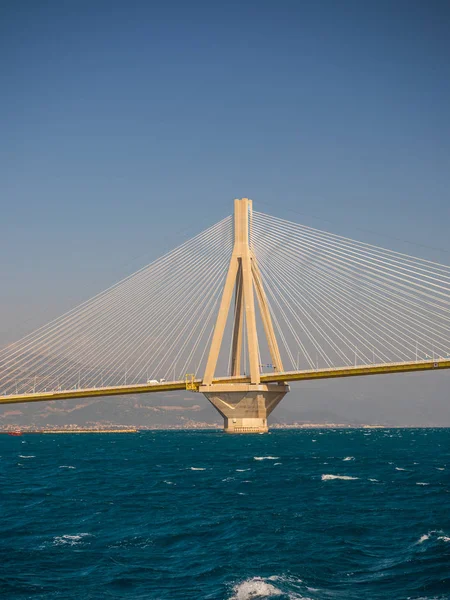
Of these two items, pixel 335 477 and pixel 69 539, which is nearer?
pixel 69 539

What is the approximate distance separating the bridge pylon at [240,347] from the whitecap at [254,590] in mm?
73914

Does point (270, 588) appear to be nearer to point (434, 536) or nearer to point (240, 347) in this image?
point (434, 536)

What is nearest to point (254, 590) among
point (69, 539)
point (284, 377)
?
point (69, 539)

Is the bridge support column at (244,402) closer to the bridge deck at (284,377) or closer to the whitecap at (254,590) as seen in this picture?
A: the bridge deck at (284,377)

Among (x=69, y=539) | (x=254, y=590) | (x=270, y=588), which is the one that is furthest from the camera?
(x=69, y=539)

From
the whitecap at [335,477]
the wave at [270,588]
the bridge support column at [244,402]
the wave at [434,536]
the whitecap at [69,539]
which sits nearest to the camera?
the wave at [270,588]

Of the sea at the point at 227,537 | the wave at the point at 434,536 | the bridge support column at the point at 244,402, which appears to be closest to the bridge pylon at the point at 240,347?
the bridge support column at the point at 244,402

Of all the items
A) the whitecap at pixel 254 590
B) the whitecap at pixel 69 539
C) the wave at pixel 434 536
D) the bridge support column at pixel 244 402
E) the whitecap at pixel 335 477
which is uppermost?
the bridge support column at pixel 244 402

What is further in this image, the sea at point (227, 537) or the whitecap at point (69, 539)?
the whitecap at point (69, 539)

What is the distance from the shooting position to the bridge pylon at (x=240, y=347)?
320 ft

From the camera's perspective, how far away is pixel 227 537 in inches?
1131

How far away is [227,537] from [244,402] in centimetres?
7552

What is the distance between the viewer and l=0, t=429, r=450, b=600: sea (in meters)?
22.1

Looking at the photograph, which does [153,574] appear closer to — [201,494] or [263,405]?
[201,494]
